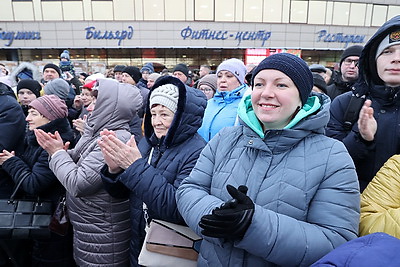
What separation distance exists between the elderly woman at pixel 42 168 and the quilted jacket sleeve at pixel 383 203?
2.58m

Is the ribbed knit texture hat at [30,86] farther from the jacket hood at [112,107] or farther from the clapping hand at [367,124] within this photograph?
the clapping hand at [367,124]

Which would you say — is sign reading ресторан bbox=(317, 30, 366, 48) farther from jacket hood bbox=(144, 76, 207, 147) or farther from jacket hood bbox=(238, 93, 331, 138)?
jacket hood bbox=(238, 93, 331, 138)

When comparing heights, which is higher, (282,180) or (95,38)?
(95,38)

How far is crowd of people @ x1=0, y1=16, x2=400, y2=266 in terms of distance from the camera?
1114mm

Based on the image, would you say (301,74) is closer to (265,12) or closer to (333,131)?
(333,131)

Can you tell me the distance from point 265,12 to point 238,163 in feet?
87.7

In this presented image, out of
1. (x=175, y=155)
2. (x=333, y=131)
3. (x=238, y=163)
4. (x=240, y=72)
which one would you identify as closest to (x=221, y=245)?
(x=238, y=163)

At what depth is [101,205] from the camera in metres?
2.23

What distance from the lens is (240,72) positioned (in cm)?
346

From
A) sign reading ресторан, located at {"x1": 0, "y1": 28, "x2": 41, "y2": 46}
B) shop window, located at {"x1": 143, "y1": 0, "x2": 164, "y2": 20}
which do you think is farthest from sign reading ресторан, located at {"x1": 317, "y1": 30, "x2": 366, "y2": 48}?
sign reading ресторан, located at {"x1": 0, "y1": 28, "x2": 41, "y2": 46}

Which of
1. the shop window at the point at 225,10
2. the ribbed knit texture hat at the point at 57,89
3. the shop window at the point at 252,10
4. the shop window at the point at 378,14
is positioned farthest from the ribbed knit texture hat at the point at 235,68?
the shop window at the point at 378,14

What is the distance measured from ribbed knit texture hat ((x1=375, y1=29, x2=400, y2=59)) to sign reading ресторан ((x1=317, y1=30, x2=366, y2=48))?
27330mm

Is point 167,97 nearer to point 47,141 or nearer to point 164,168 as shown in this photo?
point 164,168

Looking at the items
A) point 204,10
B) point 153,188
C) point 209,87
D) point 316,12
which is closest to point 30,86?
point 209,87
